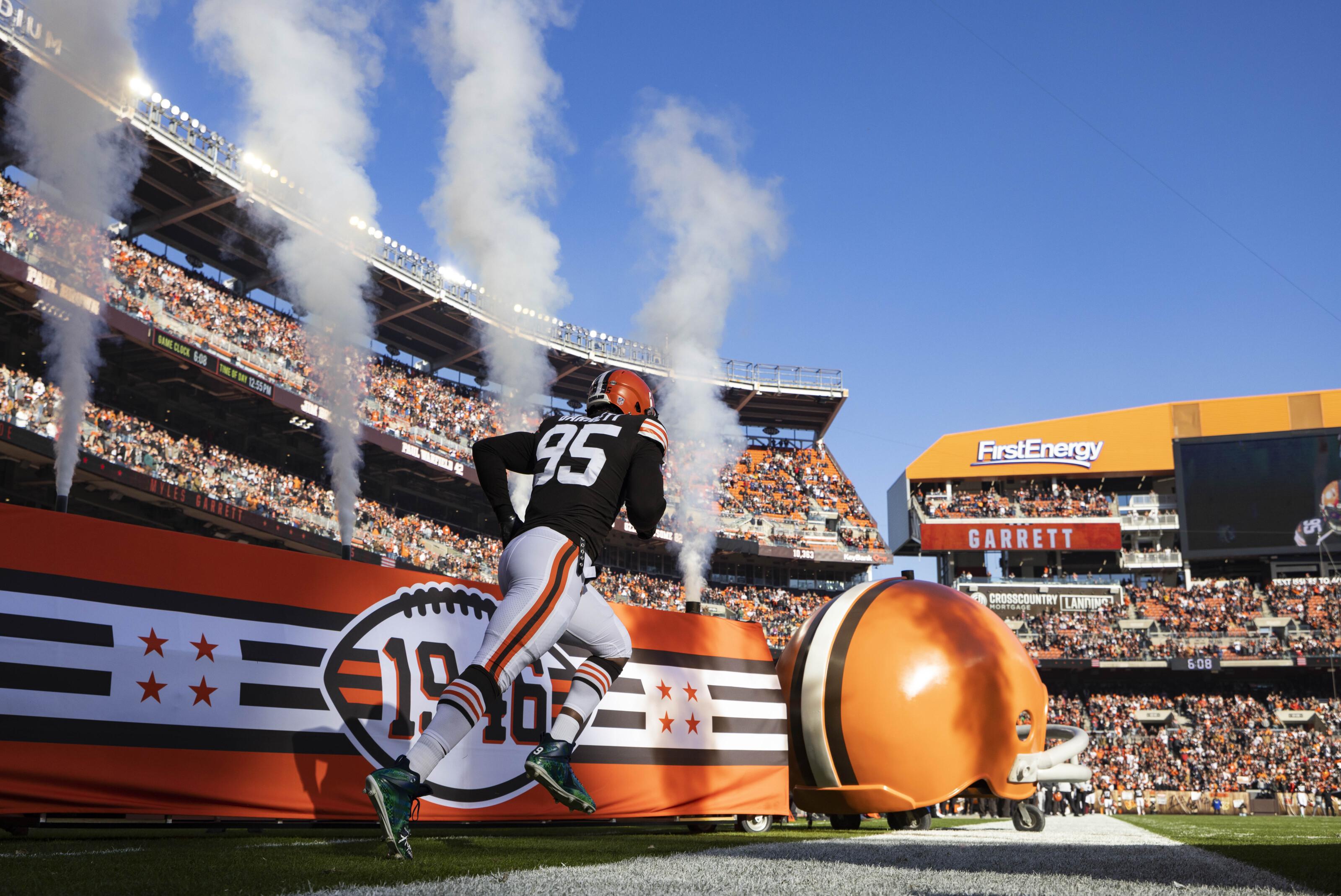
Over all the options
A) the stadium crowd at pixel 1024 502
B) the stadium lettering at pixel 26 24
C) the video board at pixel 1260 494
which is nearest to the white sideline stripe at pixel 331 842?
the stadium lettering at pixel 26 24

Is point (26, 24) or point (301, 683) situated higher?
point (26, 24)

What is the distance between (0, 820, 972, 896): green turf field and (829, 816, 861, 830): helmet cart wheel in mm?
1675

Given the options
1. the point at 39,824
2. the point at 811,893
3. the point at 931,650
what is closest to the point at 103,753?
the point at 39,824

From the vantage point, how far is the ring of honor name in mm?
4602

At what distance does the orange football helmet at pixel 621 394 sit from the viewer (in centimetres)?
528

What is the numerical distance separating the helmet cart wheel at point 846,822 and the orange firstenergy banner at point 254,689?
1.58 meters

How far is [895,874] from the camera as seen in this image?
3795mm

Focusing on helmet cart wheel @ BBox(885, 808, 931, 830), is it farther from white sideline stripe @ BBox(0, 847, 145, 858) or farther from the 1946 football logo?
white sideline stripe @ BBox(0, 847, 145, 858)

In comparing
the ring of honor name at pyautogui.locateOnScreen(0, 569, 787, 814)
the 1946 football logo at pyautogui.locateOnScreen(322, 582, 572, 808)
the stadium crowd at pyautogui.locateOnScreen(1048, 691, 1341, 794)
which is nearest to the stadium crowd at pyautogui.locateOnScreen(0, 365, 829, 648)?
the stadium crowd at pyautogui.locateOnScreen(1048, 691, 1341, 794)

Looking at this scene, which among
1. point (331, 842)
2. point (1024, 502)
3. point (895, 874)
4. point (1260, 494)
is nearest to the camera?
point (895, 874)

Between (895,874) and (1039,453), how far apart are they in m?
50.3

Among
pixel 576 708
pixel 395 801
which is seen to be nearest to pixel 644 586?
pixel 576 708

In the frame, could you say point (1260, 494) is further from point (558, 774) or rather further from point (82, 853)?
point (82, 853)

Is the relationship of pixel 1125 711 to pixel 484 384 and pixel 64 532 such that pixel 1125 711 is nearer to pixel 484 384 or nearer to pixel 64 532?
pixel 484 384
